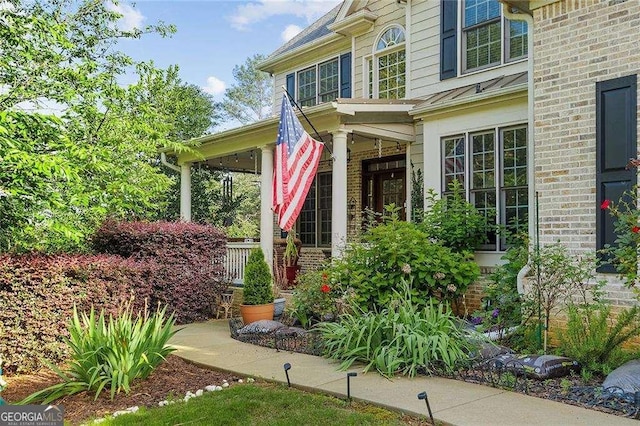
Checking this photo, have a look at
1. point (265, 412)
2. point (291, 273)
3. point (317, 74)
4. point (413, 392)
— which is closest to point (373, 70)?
point (317, 74)

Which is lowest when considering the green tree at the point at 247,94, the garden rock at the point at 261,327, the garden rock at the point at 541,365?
the garden rock at the point at 261,327

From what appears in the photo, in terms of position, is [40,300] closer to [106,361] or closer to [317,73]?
[106,361]

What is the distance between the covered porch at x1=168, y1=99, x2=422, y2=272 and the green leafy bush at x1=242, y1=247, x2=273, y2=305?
4.18ft

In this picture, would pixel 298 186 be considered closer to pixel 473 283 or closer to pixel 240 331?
pixel 240 331

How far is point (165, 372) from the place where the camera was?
5.65 m

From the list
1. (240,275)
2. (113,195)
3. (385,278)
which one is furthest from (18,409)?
(240,275)

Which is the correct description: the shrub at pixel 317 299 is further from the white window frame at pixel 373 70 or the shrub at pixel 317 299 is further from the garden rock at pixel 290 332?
the white window frame at pixel 373 70

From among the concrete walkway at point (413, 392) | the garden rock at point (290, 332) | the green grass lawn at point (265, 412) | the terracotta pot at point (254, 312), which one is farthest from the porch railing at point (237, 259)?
the green grass lawn at point (265, 412)

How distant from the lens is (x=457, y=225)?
8.12 meters

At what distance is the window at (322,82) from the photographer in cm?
1242

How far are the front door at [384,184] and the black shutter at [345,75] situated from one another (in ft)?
5.61

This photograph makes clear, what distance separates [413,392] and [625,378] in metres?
1.68

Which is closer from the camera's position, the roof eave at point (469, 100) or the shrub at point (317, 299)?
the shrub at point (317, 299)

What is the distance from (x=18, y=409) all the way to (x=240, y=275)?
21.4ft
